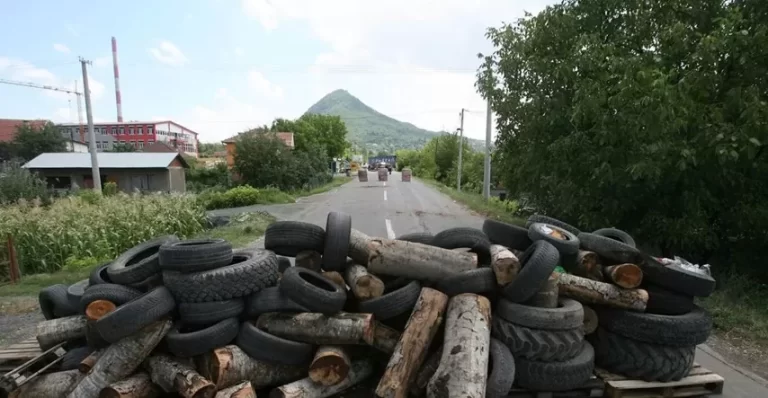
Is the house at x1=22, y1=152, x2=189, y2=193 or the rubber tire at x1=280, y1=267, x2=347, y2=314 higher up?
the rubber tire at x1=280, y1=267, x2=347, y2=314

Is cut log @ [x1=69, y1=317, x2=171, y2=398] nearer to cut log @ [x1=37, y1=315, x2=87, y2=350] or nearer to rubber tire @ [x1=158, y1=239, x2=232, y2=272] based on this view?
rubber tire @ [x1=158, y1=239, x2=232, y2=272]

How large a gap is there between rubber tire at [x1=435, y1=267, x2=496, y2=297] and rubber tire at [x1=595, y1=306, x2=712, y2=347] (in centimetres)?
132

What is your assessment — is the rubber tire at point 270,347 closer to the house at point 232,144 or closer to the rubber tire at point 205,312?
the rubber tire at point 205,312

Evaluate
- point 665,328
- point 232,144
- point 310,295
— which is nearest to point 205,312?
point 310,295

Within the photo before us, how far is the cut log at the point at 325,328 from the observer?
3627 millimetres

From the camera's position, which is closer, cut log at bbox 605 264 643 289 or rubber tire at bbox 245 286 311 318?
rubber tire at bbox 245 286 311 318

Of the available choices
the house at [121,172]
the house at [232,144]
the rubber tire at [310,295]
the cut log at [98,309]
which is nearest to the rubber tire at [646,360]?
the rubber tire at [310,295]

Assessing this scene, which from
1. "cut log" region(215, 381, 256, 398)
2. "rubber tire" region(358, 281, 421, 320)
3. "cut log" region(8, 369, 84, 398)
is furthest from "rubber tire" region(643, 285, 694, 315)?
"cut log" region(8, 369, 84, 398)

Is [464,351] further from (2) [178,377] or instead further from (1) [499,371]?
(2) [178,377]

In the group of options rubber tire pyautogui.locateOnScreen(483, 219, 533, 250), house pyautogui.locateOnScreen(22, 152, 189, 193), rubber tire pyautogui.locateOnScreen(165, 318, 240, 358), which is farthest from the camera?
house pyautogui.locateOnScreen(22, 152, 189, 193)

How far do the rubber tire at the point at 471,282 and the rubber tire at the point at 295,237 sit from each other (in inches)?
55.9

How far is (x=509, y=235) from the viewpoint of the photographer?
489 cm

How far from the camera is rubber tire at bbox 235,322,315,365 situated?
360cm

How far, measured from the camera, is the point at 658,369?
388cm
